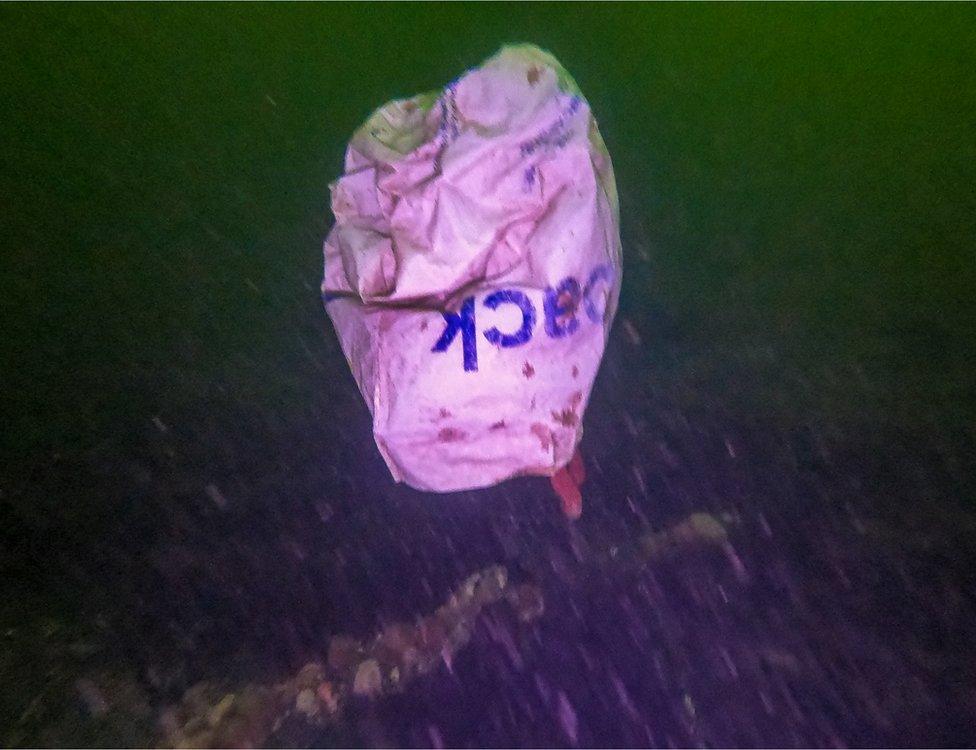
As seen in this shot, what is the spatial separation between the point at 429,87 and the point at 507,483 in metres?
1.76

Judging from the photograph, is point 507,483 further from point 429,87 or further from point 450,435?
point 429,87

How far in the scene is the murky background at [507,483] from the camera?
51.3 inches

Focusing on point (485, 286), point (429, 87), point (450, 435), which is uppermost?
point (429, 87)

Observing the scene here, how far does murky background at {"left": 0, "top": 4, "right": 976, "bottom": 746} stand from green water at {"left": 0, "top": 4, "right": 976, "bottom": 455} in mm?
13

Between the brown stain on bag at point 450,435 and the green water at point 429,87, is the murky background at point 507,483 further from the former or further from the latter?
the brown stain on bag at point 450,435

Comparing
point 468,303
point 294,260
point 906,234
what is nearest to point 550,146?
point 468,303

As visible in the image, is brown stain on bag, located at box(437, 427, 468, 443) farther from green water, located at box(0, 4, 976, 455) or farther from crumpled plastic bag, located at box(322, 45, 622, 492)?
green water, located at box(0, 4, 976, 455)

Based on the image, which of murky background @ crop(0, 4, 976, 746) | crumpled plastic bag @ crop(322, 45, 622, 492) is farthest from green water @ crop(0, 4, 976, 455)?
crumpled plastic bag @ crop(322, 45, 622, 492)

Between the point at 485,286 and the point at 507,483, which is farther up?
the point at 485,286

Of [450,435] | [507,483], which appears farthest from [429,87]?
[450,435]

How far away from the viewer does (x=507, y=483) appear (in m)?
1.55

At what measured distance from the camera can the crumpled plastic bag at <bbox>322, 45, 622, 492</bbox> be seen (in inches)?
43.6

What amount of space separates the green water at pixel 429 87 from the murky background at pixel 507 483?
1cm

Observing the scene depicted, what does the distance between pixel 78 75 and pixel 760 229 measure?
8.74 ft
